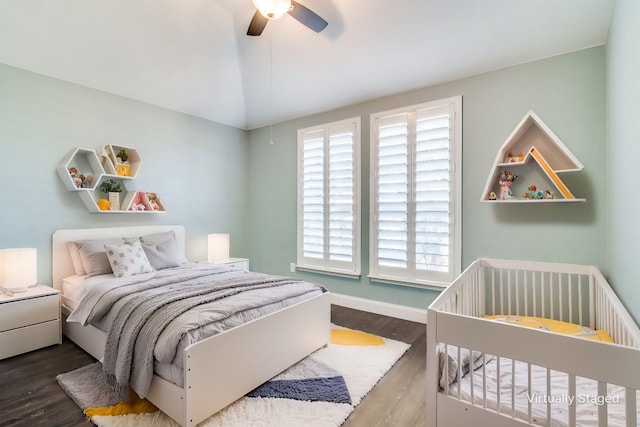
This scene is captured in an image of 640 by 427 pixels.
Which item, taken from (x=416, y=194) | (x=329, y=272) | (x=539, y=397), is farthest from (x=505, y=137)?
(x=329, y=272)

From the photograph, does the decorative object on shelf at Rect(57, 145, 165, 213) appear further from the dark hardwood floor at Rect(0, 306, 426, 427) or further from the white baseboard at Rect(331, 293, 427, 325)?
the white baseboard at Rect(331, 293, 427, 325)

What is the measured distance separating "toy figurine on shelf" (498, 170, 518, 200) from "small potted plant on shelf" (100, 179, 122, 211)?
155 inches

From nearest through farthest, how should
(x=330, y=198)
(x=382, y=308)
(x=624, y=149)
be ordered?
(x=624, y=149), (x=382, y=308), (x=330, y=198)

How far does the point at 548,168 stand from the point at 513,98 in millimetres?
803

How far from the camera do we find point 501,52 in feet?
9.05

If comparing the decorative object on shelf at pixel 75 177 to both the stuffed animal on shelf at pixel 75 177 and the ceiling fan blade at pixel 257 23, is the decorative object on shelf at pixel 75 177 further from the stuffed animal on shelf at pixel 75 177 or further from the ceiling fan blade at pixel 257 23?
the ceiling fan blade at pixel 257 23

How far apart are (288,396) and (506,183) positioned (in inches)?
98.6

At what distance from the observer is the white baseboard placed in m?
3.38

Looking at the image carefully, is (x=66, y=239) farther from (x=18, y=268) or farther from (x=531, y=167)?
(x=531, y=167)

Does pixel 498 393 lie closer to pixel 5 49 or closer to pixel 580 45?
pixel 580 45

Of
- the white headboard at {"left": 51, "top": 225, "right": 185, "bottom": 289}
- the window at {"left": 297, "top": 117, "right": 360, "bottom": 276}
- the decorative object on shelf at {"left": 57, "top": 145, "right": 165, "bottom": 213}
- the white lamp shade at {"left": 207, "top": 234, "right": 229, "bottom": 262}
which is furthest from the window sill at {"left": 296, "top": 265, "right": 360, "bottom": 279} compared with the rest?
the white headboard at {"left": 51, "top": 225, "right": 185, "bottom": 289}

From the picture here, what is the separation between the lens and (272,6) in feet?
6.79

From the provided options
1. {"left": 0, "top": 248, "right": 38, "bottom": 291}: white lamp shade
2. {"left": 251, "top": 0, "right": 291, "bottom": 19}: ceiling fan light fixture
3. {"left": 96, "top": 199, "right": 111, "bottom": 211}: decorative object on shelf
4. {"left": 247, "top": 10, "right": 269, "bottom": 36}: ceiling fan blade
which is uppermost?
{"left": 247, "top": 10, "right": 269, "bottom": 36}: ceiling fan blade

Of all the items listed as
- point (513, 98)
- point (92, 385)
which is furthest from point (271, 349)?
point (513, 98)
